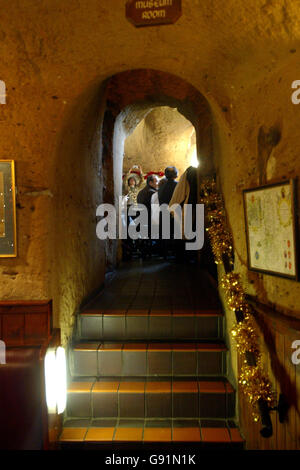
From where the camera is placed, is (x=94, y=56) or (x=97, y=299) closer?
(x=94, y=56)

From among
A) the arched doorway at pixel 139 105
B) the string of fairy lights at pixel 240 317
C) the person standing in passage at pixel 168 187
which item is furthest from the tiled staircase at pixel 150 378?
the person standing in passage at pixel 168 187

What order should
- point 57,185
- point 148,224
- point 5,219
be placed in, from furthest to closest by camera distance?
1. point 148,224
2. point 57,185
3. point 5,219

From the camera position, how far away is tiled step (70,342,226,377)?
2848 millimetres

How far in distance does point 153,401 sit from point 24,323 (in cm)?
135

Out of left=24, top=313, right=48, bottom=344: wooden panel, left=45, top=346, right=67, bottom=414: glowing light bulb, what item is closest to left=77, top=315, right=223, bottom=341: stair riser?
left=45, top=346, right=67, bottom=414: glowing light bulb

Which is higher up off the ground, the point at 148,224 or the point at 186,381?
the point at 148,224

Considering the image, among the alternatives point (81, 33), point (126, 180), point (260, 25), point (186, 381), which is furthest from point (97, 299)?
point (126, 180)

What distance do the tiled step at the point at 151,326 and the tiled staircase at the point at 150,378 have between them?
0.01 metres

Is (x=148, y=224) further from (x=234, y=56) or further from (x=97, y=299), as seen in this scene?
(x=234, y=56)

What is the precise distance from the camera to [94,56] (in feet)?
8.00

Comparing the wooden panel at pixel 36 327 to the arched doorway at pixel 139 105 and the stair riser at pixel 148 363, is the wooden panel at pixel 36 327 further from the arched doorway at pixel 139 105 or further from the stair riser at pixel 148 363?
the arched doorway at pixel 139 105

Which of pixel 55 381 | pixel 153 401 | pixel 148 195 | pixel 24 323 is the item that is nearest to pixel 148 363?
pixel 153 401

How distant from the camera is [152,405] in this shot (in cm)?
263

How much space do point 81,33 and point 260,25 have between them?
1.38 meters
